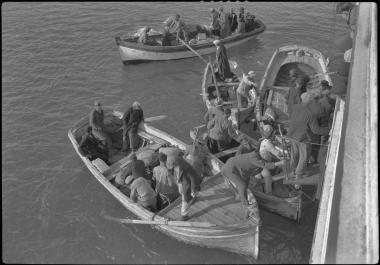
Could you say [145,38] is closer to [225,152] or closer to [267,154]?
[225,152]

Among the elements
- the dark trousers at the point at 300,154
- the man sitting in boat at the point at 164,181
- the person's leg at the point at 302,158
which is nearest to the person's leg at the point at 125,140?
the man sitting in boat at the point at 164,181

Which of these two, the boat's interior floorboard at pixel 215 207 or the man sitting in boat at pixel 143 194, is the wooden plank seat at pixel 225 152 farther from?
the man sitting in boat at pixel 143 194

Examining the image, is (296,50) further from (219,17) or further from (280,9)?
(280,9)

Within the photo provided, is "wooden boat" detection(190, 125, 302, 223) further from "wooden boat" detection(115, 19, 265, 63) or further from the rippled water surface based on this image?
"wooden boat" detection(115, 19, 265, 63)

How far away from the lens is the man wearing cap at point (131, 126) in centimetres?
1435

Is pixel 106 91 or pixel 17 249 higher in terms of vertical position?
pixel 106 91

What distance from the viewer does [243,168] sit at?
1074 cm

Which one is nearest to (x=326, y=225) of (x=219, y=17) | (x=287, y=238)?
(x=287, y=238)

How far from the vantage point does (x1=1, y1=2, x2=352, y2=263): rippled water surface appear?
12141 mm

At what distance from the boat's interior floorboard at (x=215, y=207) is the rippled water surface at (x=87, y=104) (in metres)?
1.07

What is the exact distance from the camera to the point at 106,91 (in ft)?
65.8

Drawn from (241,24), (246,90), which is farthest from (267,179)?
(241,24)

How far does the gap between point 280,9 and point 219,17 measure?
21.6 ft

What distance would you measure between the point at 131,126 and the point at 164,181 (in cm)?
329
